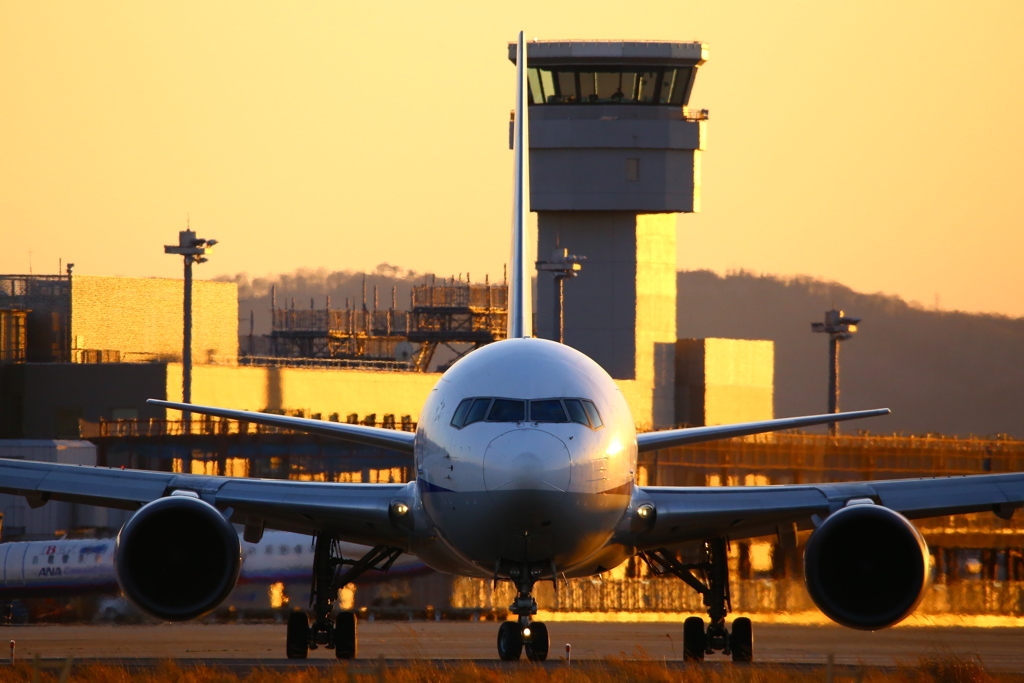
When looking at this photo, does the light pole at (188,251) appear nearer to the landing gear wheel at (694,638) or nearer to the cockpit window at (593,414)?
the landing gear wheel at (694,638)

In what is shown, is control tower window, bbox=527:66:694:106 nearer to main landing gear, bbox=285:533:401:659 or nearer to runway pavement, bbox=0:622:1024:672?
runway pavement, bbox=0:622:1024:672

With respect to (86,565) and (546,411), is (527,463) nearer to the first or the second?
(546,411)

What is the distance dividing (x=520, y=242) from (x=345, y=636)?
289 inches

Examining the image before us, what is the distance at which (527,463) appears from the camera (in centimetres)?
1797

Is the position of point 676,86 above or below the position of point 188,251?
above

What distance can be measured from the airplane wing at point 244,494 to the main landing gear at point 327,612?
2.72 ft

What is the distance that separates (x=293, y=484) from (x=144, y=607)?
327cm

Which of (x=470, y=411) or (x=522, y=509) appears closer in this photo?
(x=522, y=509)

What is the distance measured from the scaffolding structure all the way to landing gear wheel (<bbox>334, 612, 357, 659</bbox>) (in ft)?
225

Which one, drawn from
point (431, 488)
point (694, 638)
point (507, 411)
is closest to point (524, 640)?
point (431, 488)

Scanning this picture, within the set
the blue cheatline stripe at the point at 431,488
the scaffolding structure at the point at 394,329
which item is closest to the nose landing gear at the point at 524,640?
the blue cheatline stripe at the point at 431,488

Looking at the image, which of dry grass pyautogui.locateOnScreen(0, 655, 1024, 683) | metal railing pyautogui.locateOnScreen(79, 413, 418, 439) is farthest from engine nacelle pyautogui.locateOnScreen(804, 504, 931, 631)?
metal railing pyautogui.locateOnScreen(79, 413, 418, 439)

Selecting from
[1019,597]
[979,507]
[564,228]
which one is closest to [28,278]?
[564,228]

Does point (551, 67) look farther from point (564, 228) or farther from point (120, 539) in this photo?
point (120, 539)
